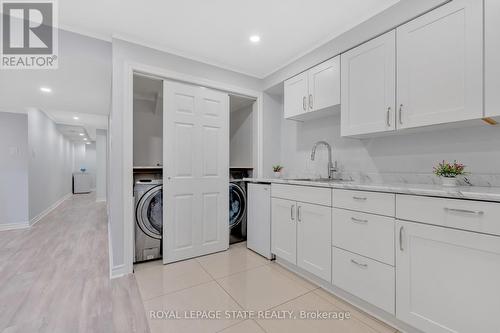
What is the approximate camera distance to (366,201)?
5.25 ft

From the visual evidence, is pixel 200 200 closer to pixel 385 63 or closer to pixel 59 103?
pixel 385 63

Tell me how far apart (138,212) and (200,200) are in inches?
27.1

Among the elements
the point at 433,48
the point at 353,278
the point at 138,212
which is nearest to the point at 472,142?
the point at 433,48

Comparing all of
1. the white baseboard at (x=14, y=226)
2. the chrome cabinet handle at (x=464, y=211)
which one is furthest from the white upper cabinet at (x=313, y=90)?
the white baseboard at (x=14, y=226)

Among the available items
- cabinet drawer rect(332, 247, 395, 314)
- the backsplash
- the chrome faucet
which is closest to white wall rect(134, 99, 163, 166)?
the backsplash

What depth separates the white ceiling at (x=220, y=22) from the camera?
1.84 meters

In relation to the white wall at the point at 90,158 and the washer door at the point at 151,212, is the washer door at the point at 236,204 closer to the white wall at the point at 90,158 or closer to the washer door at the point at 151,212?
the washer door at the point at 151,212

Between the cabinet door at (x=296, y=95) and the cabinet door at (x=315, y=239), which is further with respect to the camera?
the cabinet door at (x=296, y=95)

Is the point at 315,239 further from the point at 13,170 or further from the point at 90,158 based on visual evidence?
the point at 90,158

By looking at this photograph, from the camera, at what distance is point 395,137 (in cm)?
204

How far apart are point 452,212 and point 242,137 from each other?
3.12 meters

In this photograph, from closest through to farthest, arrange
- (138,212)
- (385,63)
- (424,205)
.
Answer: (424,205), (385,63), (138,212)

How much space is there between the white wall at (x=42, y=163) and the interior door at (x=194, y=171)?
3.56 metres

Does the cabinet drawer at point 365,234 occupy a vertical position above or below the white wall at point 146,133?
below
